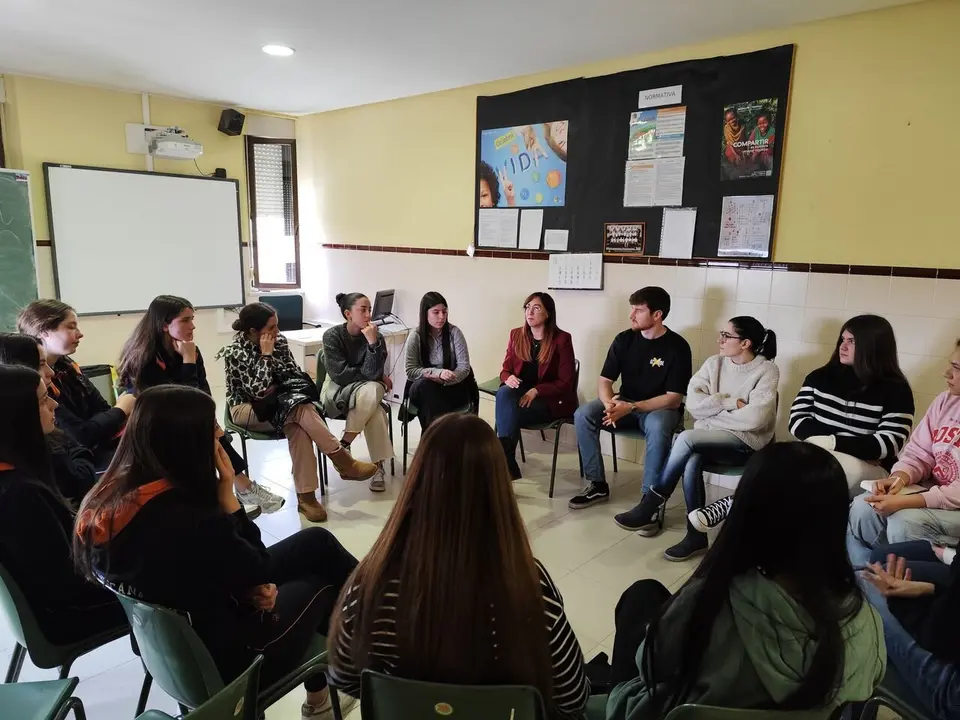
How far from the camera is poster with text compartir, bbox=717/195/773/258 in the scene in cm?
334

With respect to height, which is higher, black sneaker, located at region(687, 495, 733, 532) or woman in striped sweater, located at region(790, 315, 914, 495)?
woman in striped sweater, located at region(790, 315, 914, 495)

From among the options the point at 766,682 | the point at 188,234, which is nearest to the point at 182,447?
the point at 766,682

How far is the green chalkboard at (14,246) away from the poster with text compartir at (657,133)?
4.25m

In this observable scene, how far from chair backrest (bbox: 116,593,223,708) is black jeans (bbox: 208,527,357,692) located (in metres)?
0.07

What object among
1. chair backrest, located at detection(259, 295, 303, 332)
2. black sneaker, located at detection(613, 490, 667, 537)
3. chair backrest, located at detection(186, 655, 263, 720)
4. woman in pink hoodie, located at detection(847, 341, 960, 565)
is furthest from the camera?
chair backrest, located at detection(259, 295, 303, 332)

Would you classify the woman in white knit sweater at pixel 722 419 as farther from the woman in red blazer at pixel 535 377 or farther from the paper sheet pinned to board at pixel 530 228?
the paper sheet pinned to board at pixel 530 228

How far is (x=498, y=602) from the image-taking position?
3.56ft

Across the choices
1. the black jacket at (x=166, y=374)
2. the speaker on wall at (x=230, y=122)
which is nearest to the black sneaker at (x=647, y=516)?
the black jacket at (x=166, y=374)

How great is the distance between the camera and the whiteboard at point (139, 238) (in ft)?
15.8

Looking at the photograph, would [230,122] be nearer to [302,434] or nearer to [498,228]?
[498,228]

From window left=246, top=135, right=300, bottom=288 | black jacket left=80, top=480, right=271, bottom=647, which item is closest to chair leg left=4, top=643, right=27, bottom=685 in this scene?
black jacket left=80, top=480, right=271, bottom=647

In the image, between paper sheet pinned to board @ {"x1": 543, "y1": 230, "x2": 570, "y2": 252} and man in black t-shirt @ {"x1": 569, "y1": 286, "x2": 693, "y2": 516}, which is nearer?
man in black t-shirt @ {"x1": 569, "y1": 286, "x2": 693, "y2": 516}

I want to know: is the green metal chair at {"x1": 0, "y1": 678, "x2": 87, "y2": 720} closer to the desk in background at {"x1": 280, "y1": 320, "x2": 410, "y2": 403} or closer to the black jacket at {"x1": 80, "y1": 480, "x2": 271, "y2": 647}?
the black jacket at {"x1": 80, "y1": 480, "x2": 271, "y2": 647}

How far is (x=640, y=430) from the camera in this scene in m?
3.39
